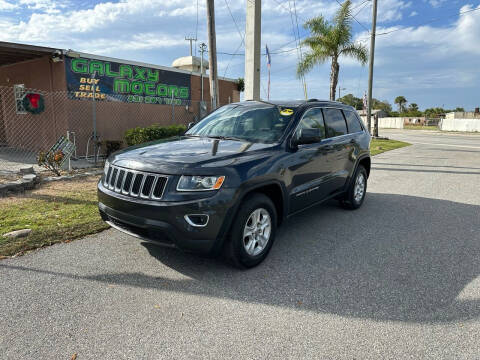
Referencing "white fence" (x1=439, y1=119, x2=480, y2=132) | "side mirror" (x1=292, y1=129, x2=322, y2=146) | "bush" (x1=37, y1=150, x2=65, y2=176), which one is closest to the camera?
"side mirror" (x1=292, y1=129, x2=322, y2=146)

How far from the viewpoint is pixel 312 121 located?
4.89m

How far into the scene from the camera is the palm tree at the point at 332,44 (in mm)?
21300

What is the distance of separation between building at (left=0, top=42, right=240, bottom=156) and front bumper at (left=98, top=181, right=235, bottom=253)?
7.44 metres

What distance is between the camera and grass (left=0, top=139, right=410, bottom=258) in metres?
4.36

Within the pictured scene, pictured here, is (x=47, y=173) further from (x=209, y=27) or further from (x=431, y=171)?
(x=431, y=171)

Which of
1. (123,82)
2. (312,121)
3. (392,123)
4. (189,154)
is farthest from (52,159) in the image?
(392,123)

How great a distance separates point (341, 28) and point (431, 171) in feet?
45.3

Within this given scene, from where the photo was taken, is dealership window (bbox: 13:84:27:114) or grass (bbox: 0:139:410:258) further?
dealership window (bbox: 13:84:27:114)

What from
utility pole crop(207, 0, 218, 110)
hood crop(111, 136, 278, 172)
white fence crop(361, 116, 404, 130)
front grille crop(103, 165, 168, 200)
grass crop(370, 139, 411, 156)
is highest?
utility pole crop(207, 0, 218, 110)

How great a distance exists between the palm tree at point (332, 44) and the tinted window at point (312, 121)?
18.4 m

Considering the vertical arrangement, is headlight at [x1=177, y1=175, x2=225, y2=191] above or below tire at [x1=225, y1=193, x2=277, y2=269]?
above

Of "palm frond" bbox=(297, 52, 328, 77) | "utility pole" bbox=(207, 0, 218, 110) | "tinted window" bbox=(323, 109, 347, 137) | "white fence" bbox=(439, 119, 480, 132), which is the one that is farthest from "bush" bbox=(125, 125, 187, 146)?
"white fence" bbox=(439, 119, 480, 132)

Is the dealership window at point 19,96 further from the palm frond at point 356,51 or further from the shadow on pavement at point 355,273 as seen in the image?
the palm frond at point 356,51

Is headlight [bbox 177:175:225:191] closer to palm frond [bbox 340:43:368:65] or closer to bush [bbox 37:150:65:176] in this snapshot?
Result: bush [bbox 37:150:65:176]
